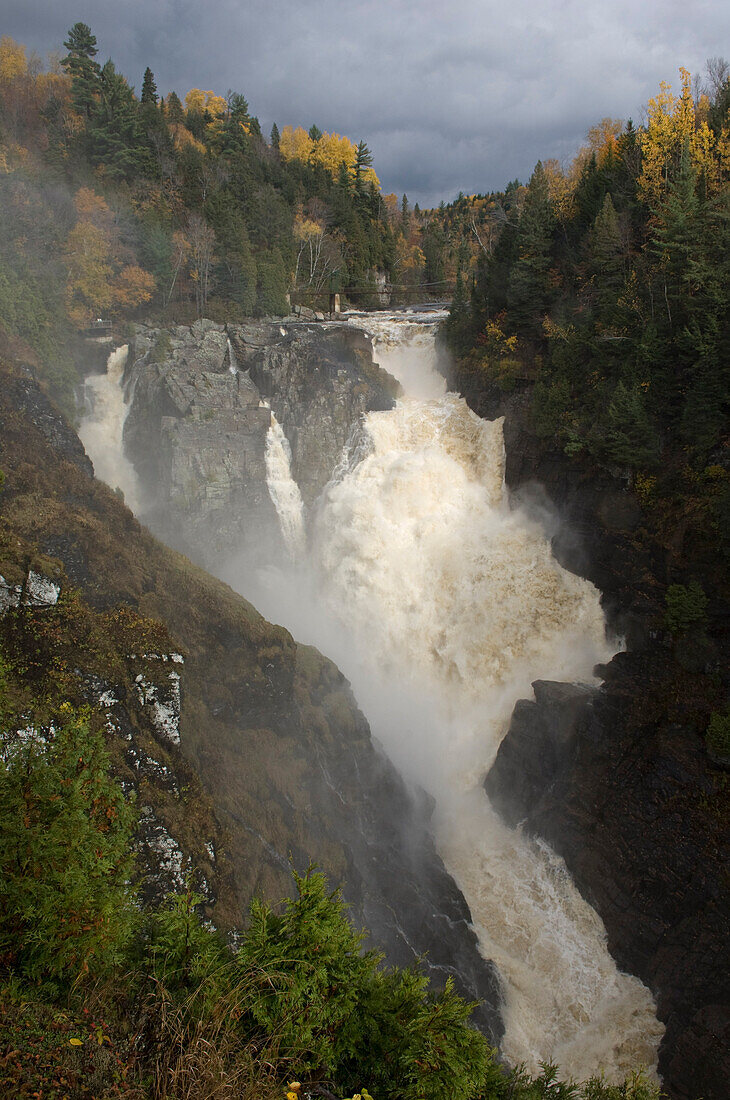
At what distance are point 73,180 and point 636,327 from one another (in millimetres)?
32820

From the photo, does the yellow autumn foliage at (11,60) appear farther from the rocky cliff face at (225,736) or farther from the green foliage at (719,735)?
the green foliage at (719,735)

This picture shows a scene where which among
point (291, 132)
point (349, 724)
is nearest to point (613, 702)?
point (349, 724)

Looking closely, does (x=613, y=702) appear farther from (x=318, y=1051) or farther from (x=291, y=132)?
(x=291, y=132)

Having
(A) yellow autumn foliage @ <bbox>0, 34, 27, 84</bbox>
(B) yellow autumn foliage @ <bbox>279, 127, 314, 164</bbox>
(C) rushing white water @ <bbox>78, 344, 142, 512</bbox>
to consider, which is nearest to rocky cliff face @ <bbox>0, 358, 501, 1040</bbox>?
(C) rushing white water @ <bbox>78, 344, 142, 512</bbox>

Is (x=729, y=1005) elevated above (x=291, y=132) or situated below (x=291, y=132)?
below

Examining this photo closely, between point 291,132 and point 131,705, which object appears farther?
point 291,132

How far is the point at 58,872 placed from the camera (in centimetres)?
502

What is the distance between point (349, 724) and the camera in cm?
1844

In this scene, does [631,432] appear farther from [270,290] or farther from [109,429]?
[270,290]

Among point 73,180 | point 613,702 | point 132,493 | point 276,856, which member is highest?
point 73,180

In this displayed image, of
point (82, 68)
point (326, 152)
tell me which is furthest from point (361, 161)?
point (82, 68)

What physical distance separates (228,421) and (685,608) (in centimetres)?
2164

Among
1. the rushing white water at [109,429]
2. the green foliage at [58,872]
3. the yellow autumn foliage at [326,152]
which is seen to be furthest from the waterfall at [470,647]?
the yellow autumn foliage at [326,152]

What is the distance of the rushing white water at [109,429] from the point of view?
26875mm
